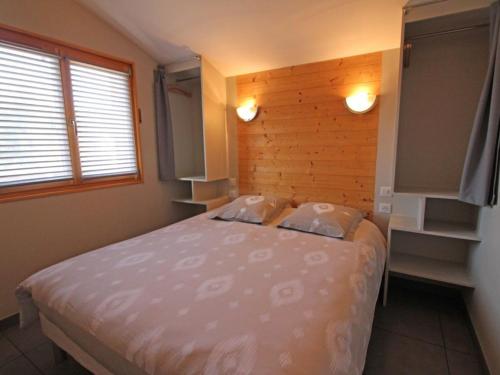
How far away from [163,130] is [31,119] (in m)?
1.25

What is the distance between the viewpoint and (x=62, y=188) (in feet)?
7.64

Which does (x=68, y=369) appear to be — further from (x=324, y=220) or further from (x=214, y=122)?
(x=214, y=122)

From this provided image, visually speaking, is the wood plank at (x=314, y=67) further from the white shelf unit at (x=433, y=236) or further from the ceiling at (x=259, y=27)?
the white shelf unit at (x=433, y=236)

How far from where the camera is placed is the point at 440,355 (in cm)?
169

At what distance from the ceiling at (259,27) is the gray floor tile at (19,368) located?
278cm

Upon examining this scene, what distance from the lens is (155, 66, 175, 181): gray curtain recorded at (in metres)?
3.02

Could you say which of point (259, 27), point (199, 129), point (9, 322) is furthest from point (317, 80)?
point (9, 322)

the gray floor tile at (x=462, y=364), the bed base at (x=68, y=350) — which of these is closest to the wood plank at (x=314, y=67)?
the gray floor tile at (x=462, y=364)

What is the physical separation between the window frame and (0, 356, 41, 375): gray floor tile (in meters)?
1.13

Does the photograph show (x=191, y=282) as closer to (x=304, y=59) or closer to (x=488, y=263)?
(x=488, y=263)

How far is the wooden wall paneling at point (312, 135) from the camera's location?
2.49 metres

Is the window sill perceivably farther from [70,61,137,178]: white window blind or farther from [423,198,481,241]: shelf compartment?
[423,198,481,241]: shelf compartment

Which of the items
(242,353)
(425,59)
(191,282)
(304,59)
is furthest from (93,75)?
(425,59)

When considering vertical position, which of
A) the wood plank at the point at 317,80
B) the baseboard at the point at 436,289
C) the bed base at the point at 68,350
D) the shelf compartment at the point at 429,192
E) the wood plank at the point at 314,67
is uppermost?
the wood plank at the point at 314,67
